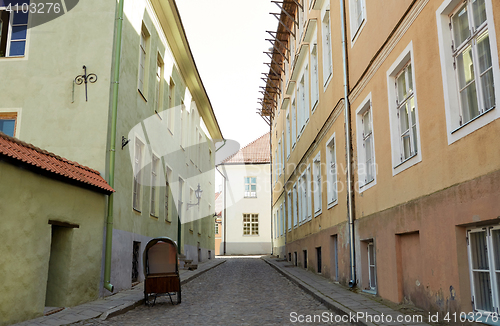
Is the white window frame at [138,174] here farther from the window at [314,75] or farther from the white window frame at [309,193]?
the white window frame at [309,193]

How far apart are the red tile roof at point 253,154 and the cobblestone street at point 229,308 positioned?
33431 millimetres

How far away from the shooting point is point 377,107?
32.4 ft

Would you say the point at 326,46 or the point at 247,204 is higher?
the point at 326,46

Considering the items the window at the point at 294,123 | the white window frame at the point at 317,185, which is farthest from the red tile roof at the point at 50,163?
the window at the point at 294,123

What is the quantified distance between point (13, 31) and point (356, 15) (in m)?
8.96

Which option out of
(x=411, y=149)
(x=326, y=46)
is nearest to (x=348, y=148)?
(x=411, y=149)

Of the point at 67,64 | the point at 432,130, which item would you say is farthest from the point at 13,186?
the point at 432,130

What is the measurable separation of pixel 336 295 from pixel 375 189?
2.50 metres

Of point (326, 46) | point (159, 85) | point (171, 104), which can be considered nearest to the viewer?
point (326, 46)

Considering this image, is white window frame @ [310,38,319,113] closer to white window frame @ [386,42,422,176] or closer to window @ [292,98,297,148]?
window @ [292,98,297,148]

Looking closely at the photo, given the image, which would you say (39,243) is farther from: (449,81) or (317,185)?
(317,185)

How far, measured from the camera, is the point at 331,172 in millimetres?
A: 14906

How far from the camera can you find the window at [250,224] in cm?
4553

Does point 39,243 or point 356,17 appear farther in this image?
point 356,17
